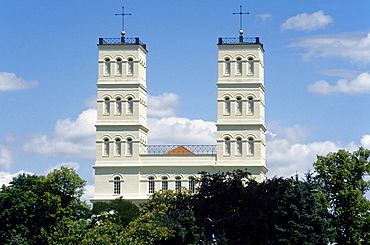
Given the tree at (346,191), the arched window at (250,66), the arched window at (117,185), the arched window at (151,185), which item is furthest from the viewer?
the arched window at (250,66)

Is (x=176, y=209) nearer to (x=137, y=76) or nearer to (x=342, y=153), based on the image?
(x=342, y=153)

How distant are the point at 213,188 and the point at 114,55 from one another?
28.0 metres

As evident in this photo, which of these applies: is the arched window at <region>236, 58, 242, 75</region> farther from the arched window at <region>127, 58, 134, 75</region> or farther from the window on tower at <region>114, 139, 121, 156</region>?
the window on tower at <region>114, 139, 121, 156</region>

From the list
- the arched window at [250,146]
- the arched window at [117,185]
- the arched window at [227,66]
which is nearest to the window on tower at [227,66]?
the arched window at [227,66]

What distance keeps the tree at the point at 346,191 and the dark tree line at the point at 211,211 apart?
3.1 inches

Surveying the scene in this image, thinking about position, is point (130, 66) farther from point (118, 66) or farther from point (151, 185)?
point (151, 185)

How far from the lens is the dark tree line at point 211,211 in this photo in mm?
71000

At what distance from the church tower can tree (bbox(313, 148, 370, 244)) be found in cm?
1326

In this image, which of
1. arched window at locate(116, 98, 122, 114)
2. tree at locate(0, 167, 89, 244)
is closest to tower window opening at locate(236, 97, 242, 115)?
arched window at locate(116, 98, 122, 114)

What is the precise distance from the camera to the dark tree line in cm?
7100

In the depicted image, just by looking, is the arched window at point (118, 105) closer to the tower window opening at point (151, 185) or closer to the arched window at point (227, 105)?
the tower window opening at point (151, 185)

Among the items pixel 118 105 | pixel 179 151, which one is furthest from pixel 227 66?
pixel 118 105

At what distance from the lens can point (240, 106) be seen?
10556 centimetres

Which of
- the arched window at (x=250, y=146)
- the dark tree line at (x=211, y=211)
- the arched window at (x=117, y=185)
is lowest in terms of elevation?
the dark tree line at (x=211, y=211)
